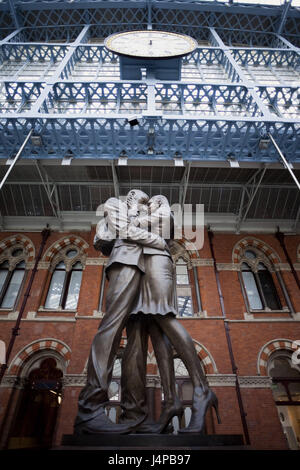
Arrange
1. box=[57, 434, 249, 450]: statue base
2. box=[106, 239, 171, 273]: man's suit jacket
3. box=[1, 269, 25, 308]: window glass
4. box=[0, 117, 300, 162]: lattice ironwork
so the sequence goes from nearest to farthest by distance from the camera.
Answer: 1. box=[57, 434, 249, 450]: statue base
2. box=[106, 239, 171, 273]: man's suit jacket
3. box=[0, 117, 300, 162]: lattice ironwork
4. box=[1, 269, 25, 308]: window glass

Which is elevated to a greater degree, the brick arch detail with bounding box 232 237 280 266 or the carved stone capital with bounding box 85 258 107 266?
the brick arch detail with bounding box 232 237 280 266

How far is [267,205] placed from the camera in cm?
1148

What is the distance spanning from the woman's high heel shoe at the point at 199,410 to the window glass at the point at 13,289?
9410mm

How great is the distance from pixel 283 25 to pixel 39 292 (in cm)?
1831

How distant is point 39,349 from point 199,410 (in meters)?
7.89

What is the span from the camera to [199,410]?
7.75ft

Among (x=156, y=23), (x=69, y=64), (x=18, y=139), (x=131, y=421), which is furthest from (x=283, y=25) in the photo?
(x=131, y=421)

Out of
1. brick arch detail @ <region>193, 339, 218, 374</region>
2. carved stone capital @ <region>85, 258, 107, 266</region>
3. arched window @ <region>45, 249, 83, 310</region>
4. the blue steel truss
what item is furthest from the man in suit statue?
arched window @ <region>45, 249, 83, 310</region>

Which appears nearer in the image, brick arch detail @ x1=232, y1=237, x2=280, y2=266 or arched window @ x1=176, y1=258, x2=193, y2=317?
arched window @ x1=176, y1=258, x2=193, y2=317

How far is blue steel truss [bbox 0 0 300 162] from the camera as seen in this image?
8484 millimetres

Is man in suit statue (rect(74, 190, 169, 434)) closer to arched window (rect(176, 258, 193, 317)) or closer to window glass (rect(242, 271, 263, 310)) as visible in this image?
arched window (rect(176, 258, 193, 317))

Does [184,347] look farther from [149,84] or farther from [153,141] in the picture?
[149,84]

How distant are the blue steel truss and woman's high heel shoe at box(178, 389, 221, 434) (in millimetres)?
7431

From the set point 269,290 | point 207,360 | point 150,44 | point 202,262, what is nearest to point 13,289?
point 202,262
